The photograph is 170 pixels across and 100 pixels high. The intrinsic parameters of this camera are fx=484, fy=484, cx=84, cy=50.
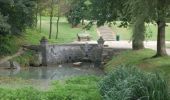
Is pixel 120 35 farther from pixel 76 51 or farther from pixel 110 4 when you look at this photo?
pixel 110 4

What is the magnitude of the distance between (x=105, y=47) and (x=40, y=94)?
3216 cm

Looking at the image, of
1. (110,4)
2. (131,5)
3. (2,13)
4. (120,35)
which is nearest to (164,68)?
(110,4)

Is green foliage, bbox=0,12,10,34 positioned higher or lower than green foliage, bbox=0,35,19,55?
higher

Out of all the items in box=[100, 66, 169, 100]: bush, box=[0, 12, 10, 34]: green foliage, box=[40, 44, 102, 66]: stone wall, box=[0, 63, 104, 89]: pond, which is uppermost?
box=[0, 12, 10, 34]: green foliage

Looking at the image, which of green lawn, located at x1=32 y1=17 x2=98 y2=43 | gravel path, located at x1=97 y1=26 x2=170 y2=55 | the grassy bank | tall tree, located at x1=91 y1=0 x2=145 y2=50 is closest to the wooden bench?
green lawn, located at x1=32 y1=17 x2=98 y2=43

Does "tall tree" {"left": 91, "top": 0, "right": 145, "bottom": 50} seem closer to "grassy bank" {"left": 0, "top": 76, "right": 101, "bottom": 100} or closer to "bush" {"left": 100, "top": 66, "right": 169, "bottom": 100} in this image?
"grassy bank" {"left": 0, "top": 76, "right": 101, "bottom": 100}

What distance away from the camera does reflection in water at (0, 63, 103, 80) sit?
38.4 metres

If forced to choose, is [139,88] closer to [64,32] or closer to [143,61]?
[143,61]

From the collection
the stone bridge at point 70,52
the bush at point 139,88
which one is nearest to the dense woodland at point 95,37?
the bush at point 139,88

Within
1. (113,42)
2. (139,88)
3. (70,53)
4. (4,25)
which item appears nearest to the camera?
(139,88)

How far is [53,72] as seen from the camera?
1641 inches

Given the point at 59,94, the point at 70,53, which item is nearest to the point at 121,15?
the point at 70,53

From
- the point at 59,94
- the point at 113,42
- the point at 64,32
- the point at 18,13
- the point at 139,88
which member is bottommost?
the point at 59,94

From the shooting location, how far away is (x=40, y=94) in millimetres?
14867
